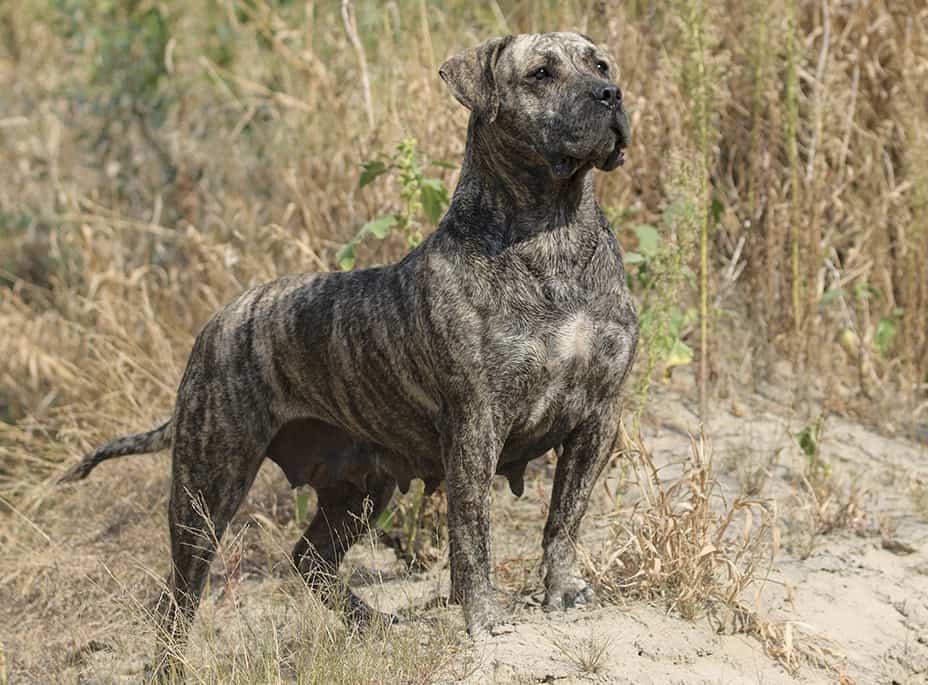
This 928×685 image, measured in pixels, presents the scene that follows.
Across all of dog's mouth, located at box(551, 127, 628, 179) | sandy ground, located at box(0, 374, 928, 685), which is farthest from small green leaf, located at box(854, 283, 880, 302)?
dog's mouth, located at box(551, 127, 628, 179)

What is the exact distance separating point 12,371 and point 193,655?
149 inches

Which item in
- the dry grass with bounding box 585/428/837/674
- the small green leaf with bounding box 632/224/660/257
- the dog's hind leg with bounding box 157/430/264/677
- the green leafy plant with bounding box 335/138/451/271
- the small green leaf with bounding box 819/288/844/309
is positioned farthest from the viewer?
the small green leaf with bounding box 819/288/844/309

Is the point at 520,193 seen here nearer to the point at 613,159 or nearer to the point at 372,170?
the point at 613,159

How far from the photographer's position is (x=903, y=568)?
4.89 metres

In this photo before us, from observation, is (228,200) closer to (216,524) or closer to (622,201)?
(622,201)

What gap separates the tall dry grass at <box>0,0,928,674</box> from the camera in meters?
6.21

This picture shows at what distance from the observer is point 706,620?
4.12 meters

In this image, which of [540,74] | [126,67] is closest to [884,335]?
[540,74]

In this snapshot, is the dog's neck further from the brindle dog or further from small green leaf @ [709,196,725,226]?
small green leaf @ [709,196,725,226]

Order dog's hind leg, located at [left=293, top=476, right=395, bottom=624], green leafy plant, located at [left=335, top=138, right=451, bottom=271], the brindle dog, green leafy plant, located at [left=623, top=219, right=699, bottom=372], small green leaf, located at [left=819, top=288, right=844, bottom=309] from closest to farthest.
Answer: the brindle dog < dog's hind leg, located at [left=293, top=476, right=395, bottom=624] < green leafy plant, located at [left=623, top=219, right=699, bottom=372] < green leafy plant, located at [left=335, top=138, right=451, bottom=271] < small green leaf, located at [left=819, top=288, right=844, bottom=309]

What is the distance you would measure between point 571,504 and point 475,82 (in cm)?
133

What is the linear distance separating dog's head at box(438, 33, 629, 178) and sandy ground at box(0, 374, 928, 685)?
140cm

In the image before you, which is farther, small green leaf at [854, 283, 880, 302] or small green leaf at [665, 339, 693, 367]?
small green leaf at [854, 283, 880, 302]

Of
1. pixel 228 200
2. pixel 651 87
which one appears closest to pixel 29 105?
pixel 228 200
